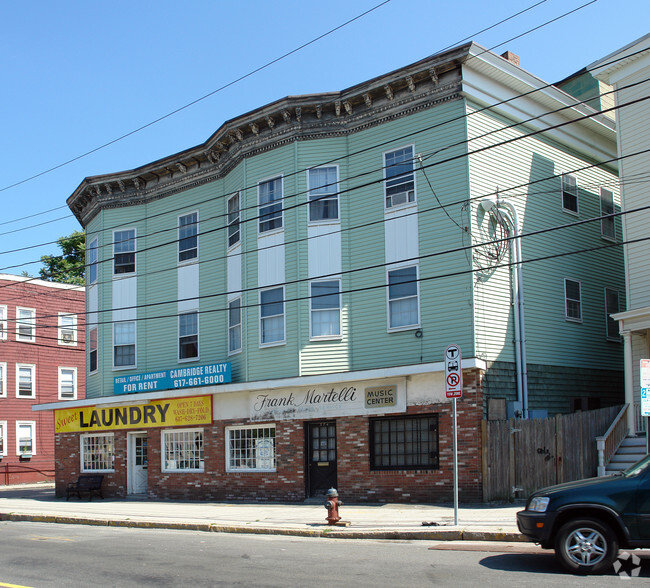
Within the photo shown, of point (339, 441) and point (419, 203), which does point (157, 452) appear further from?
point (419, 203)

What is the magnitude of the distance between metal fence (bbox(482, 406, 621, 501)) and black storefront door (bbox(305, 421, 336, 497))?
4655 mm

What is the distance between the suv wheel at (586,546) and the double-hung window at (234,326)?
50.2ft

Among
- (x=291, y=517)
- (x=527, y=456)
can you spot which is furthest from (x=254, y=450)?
(x=527, y=456)

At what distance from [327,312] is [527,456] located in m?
6.81

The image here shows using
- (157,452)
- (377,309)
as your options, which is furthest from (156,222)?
(377,309)

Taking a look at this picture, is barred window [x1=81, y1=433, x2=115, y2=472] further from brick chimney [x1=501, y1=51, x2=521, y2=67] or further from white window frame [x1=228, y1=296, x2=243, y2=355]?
brick chimney [x1=501, y1=51, x2=521, y2=67]

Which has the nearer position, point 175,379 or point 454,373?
point 454,373

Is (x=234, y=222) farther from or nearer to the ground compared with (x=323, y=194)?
nearer to the ground

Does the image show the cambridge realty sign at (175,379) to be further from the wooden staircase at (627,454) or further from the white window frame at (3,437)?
the white window frame at (3,437)

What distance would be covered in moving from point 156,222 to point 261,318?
7.13 m

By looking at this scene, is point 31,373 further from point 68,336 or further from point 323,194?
point 323,194

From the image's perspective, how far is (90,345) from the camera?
2981 cm

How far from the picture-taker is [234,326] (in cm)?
2461

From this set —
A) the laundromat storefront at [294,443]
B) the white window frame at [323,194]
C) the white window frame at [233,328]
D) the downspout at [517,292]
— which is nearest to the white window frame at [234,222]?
the white window frame at [233,328]
